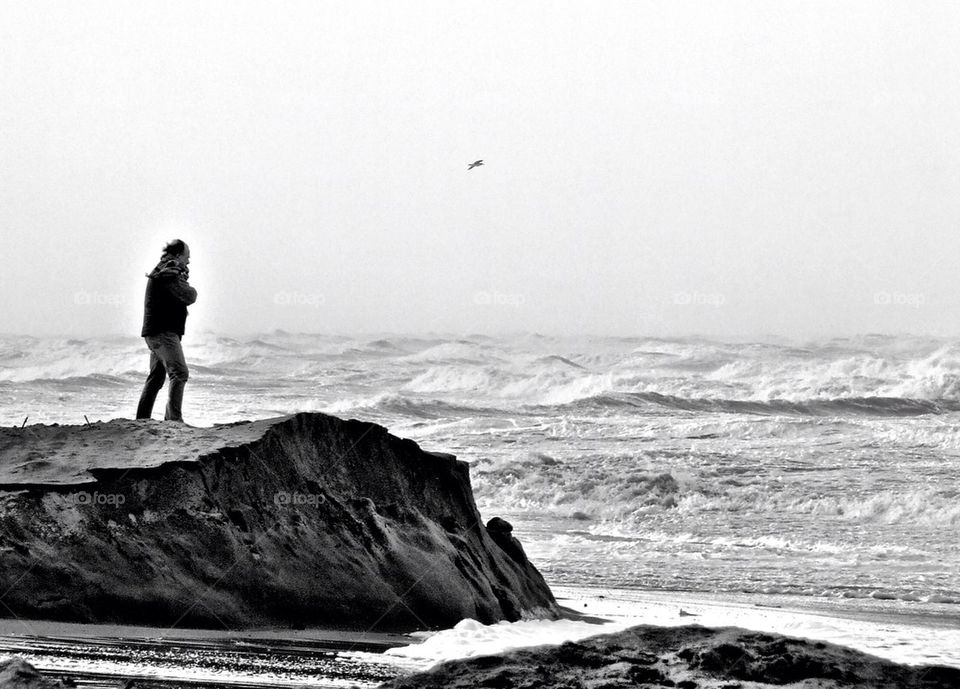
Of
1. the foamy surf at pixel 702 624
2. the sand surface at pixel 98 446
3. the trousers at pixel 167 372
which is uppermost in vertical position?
the trousers at pixel 167 372

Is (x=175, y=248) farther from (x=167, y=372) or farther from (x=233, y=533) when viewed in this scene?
(x=233, y=533)

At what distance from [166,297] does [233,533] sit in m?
2.08

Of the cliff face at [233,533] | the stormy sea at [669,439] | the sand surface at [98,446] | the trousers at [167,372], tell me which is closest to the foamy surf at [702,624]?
the stormy sea at [669,439]

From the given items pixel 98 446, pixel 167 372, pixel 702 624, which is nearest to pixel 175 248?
pixel 167 372

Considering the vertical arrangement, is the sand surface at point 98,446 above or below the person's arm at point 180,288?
below

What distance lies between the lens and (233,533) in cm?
539

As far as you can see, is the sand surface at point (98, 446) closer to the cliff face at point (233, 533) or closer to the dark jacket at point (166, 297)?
the cliff face at point (233, 533)

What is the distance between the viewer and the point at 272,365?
36062 mm

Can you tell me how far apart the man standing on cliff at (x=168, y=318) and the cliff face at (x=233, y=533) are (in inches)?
39.0

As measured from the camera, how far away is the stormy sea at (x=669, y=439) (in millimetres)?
7945

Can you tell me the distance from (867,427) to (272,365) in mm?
20760

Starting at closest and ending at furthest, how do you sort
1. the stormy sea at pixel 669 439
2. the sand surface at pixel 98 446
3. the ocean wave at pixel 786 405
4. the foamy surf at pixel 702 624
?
the foamy surf at pixel 702 624
the sand surface at pixel 98 446
the stormy sea at pixel 669 439
the ocean wave at pixel 786 405

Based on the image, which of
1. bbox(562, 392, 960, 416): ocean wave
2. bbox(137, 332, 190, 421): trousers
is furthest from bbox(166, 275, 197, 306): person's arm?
bbox(562, 392, 960, 416): ocean wave

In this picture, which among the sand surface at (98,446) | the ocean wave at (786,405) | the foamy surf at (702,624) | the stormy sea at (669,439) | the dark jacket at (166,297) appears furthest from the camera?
the ocean wave at (786,405)
